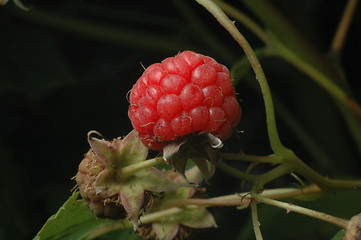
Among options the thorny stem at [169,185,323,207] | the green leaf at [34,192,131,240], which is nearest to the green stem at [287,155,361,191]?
the thorny stem at [169,185,323,207]

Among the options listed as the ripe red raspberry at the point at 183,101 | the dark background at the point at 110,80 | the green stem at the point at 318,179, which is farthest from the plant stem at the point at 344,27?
the ripe red raspberry at the point at 183,101

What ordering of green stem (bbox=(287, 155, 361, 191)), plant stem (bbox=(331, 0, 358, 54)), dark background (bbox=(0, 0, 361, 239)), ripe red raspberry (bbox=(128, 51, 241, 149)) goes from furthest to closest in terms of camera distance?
dark background (bbox=(0, 0, 361, 239))
plant stem (bbox=(331, 0, 358, 54))
green stem (bbox=(287, 155, 361, 191))
ripe red raspberry (bbox=(128, 51, 241, 149))

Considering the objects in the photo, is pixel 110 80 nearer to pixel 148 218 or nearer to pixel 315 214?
pixel 148 218

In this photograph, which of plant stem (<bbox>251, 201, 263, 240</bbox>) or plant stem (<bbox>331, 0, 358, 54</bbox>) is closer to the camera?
plant stem (<bbox>251, 201, 263, 240</bbox>)

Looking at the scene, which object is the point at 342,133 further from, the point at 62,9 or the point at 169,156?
the point at 169,156

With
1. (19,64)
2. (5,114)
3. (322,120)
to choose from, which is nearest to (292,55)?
(322,120)

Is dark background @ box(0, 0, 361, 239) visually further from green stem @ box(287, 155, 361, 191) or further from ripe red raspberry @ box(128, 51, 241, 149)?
ripe red raspberry @ box(128, 51, 241, 149)

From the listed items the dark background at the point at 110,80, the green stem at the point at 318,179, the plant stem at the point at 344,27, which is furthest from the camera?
the dark background at the point at 110,80

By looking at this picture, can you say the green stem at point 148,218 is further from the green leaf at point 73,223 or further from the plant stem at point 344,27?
the plant stem at point 344,27
